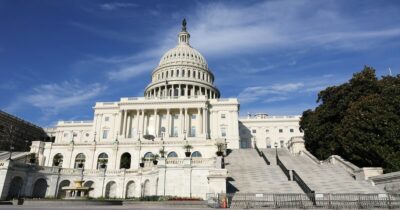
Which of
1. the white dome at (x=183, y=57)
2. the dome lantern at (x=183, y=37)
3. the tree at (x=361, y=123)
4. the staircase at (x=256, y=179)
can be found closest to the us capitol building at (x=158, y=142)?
the white dome at (x=183, y=57)

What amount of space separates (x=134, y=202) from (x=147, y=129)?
60.4 metres

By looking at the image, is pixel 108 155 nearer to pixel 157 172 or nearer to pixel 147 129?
pixel 157 172

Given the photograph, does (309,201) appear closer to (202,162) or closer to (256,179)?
(256,179)

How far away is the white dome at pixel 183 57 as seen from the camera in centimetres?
11419

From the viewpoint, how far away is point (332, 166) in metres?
34.4

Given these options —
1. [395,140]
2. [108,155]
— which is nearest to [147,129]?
[108,155]

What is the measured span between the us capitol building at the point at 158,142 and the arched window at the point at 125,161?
0.17m

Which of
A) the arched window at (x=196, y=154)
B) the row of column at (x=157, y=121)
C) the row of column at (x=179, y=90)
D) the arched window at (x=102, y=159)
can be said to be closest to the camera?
the arched window at (x=102, y=159)

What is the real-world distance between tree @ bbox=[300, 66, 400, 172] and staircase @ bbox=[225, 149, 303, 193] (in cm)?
902

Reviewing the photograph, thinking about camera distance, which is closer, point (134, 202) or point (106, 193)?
point (134, 202)

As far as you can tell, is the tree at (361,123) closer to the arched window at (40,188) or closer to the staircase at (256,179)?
the staircase at (256,179)

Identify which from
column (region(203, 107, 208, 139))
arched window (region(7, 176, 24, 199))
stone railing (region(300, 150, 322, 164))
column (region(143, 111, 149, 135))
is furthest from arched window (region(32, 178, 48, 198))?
column (region(203, 107, 208, 139))

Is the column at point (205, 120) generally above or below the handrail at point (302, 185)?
above

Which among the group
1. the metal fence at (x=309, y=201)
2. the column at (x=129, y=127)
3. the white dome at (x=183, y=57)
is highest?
the white dome at (x=183, y=57)
